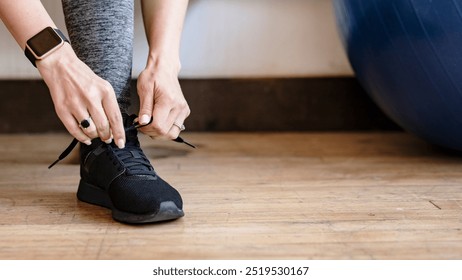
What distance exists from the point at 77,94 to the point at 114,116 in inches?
2.4

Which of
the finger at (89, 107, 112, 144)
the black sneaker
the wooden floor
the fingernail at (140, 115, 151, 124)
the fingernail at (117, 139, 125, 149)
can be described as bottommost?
the wooden floor

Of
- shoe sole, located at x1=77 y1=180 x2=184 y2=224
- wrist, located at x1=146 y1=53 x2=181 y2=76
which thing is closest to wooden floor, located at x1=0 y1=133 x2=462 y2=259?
shoe sole, located at x1=77 y1=180 x2=184 y2=224

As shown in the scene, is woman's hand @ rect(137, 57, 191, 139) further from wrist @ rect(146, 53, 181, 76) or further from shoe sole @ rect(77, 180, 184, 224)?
shoe sole @ rect(77, 180, 184, 224)

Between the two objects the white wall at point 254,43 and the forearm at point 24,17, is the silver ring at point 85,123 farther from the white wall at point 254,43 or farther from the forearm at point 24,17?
the white wall at point 254,43

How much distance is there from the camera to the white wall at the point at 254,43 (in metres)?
1.76

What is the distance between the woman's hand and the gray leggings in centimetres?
6

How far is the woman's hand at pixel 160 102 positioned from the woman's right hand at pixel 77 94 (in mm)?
69

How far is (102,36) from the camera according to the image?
1050 millimetres

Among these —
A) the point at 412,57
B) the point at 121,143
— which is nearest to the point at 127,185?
the point at 121,143

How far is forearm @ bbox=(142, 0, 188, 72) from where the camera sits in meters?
1.06

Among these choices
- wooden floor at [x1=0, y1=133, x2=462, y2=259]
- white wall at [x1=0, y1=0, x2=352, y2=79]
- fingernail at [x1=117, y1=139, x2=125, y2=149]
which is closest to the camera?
wooden floor at [x1=0, y1=133, x2=462, y2=259]

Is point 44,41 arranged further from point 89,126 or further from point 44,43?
point 89,126

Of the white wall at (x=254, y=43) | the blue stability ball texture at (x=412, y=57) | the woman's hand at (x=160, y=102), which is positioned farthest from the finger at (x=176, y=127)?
the white wall at (x=254, y=43)

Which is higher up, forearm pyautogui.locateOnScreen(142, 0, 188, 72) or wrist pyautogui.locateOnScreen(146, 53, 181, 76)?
forearm pyautogui.locateOnScreen(142, 0, 188, 72)
